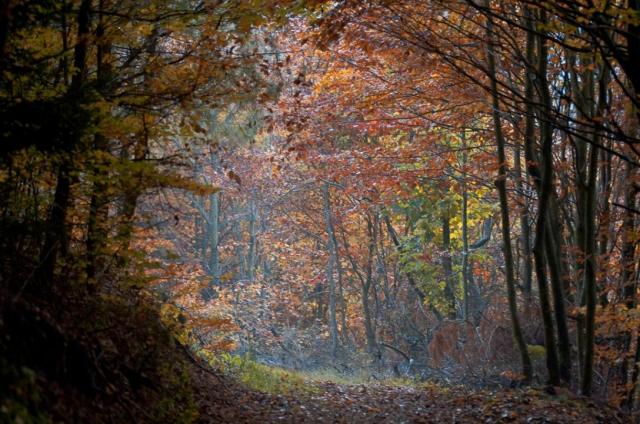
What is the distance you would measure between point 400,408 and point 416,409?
12.0 inches

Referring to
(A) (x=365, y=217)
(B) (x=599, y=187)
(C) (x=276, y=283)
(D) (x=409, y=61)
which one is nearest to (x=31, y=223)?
(D) (x=409, y=61)

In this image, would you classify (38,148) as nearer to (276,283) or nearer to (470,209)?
(470,209)

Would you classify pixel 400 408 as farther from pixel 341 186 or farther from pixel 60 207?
pixel 341 186

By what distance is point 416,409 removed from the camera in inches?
387

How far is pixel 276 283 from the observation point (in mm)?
30172

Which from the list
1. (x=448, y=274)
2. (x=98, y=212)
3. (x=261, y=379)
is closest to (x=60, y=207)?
(x=98, y=212)

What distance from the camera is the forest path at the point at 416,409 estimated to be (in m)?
8.08

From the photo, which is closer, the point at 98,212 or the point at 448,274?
the point at 98,212

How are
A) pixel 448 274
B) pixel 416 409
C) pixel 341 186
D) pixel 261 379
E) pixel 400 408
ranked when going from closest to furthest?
1. pixel 416 409
2. pixel 400 408
3. pixel 261 379
4. pixel 448 274
5. pixel 341 186

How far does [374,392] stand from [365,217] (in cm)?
1329

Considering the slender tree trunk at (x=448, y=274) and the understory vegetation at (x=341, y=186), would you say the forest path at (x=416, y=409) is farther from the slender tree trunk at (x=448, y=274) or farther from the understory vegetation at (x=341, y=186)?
the slender tree trunk at (x=448, y=274)

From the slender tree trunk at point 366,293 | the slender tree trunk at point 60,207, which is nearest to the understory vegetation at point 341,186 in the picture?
the slender tree trunk at point 60,207

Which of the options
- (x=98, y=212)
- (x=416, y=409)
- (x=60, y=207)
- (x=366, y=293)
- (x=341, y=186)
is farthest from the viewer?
(x=366, y=293)

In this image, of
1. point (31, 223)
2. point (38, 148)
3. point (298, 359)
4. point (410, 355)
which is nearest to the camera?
point (38, 148)
